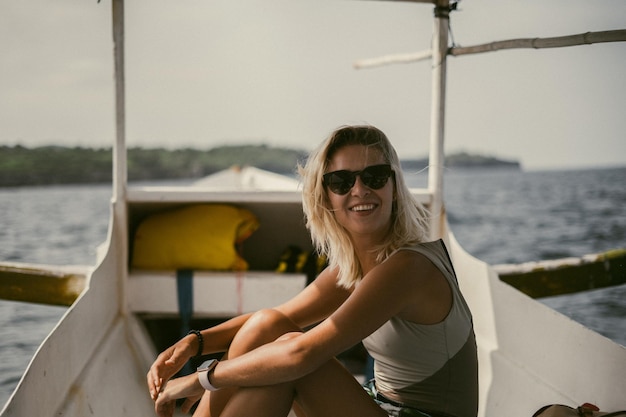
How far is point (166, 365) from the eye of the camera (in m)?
2.03

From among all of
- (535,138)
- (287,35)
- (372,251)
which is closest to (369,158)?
(372,251)

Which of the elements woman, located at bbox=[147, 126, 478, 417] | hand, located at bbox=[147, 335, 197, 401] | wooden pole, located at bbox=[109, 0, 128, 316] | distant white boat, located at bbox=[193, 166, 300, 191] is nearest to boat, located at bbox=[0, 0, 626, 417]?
wooden pole, located at bbox=[109, 0, 128, 316]

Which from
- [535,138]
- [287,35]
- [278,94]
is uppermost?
[287,35]

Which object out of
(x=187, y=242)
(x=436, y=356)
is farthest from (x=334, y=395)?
(x=187, y=242)

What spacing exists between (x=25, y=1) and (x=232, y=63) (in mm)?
15054

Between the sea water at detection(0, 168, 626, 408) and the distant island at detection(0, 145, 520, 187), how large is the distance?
180cm

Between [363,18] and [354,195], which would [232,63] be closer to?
[363,18]

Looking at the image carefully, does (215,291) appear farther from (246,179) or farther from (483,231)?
(483,231)

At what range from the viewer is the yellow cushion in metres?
3.22

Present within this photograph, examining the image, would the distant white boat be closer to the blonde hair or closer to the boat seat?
the boat seat

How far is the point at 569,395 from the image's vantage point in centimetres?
218

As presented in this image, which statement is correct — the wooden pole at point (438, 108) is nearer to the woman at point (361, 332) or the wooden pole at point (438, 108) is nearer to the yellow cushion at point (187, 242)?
the yellow cushion at point (187, 242)

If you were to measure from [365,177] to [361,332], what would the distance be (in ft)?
1.53

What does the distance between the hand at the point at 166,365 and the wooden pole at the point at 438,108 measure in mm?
1573
